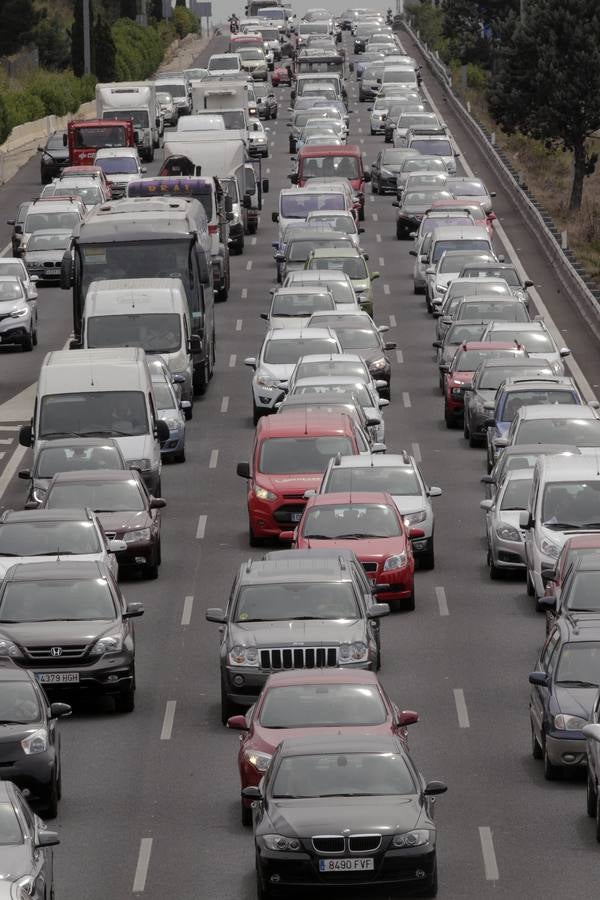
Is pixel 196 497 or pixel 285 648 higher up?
pixel 285 648

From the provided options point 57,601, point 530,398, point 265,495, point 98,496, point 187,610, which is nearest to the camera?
point 57,601

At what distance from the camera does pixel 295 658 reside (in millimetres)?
24422

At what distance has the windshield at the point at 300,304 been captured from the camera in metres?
49.1

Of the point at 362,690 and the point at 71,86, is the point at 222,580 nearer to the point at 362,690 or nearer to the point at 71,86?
the point at 362,690

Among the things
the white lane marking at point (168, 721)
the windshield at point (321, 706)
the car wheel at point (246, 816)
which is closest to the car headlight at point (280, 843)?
the windshield at point (321, 706)

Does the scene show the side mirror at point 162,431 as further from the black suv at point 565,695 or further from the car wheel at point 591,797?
the car wheel at point 591,797

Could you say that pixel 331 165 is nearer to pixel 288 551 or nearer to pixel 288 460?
pixel 288 460

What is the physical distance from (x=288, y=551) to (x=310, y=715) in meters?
6.93

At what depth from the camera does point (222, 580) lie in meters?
31.7

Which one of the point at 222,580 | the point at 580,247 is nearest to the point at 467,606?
the point at 222,580

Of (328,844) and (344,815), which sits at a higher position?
(344,815)

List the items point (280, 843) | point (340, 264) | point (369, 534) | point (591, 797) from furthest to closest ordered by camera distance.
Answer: point (340, 264), point (369, 534), point (591, 797), point (280, 843)

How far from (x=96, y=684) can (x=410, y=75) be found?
278 ft

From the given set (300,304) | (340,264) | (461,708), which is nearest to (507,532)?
(461,708)
